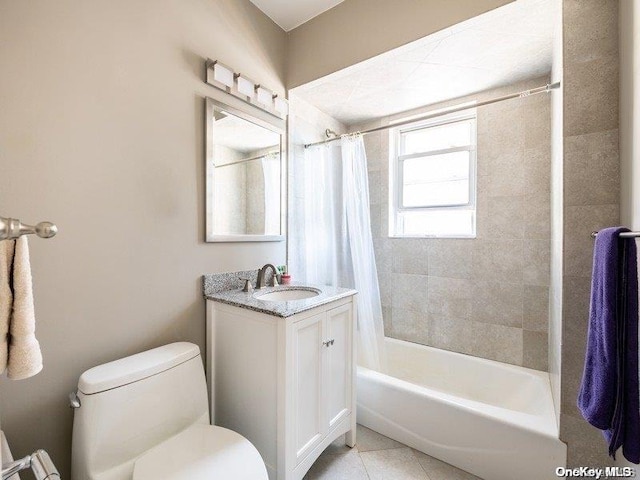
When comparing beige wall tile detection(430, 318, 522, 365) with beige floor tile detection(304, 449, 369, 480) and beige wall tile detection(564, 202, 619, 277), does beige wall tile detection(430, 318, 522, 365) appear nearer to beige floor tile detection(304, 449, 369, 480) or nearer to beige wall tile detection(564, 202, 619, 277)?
beige wall tile detection(564, 202, 619, 277)

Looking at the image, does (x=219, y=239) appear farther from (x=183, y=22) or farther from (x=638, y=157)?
(x=638, y=157)

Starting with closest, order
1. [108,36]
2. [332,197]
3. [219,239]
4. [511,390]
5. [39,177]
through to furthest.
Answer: [39,177], [108,36], [219,239], [511,390], [332,197]

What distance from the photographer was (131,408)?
3.54 ft

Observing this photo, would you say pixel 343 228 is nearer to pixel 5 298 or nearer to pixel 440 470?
pixel 440 470

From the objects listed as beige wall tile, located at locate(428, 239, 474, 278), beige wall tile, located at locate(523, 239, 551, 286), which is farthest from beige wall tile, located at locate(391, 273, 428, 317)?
beige wall tile, located at locate(523, 239, 551, 286)

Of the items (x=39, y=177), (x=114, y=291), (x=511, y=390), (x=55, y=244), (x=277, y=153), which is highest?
(x=277, y=153)

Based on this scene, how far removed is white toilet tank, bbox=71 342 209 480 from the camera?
39.6 inches

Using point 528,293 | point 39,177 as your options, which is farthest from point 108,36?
point 528,293

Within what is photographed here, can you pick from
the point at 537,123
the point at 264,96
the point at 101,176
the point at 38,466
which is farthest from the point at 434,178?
the point at 38,466

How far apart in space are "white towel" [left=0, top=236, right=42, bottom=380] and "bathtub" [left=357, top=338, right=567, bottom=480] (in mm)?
1682

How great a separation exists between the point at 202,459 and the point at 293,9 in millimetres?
2538

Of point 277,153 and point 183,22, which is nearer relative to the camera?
point 183,22

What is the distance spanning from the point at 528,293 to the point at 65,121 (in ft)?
9.05

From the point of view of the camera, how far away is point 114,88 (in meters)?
1.25
